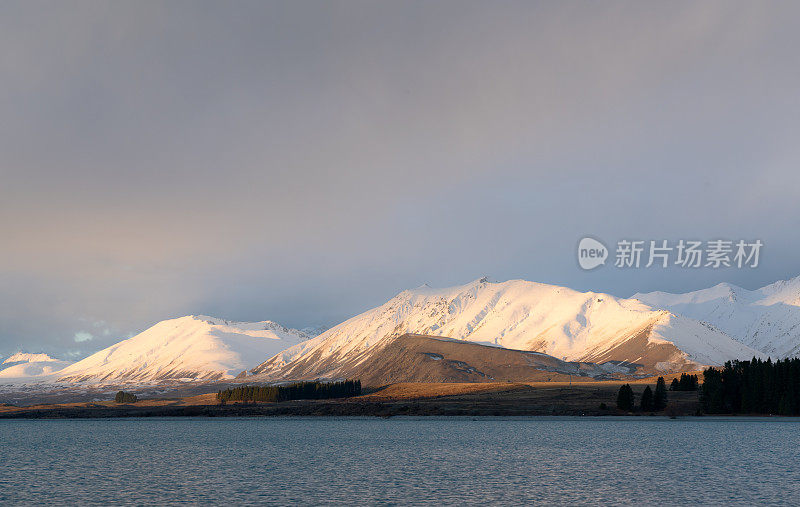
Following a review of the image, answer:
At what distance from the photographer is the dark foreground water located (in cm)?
6862

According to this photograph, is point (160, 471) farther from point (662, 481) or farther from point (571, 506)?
point (662, 481)

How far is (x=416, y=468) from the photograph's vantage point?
91562 mm

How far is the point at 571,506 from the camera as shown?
2437 inches

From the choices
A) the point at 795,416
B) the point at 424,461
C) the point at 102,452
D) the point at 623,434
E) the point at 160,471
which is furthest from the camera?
the point at 795,416

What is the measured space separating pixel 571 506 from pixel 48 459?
91925mm

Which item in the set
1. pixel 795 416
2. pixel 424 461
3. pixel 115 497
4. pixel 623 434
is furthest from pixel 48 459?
pixel 795 416

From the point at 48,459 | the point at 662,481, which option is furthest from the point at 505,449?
the point at 48,459

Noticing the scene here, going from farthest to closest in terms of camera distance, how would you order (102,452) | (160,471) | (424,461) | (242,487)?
(102,452) → (424,461) → (160,471) → (242,487)

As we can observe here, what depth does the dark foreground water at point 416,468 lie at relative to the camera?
68.6 meters

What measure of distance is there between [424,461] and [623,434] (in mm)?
71950

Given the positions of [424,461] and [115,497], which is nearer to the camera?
[115,497]

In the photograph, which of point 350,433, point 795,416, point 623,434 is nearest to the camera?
point 623,434

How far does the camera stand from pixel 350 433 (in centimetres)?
17012

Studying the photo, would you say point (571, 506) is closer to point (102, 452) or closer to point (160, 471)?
point (160, 471)
